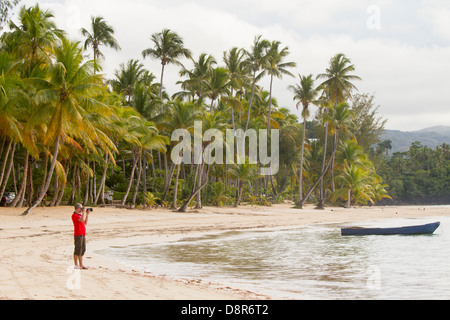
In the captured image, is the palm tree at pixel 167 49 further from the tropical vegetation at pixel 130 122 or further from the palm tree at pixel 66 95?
the palm tree at pixel 66 95

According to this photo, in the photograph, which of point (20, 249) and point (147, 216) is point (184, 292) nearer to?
point (20, 249)

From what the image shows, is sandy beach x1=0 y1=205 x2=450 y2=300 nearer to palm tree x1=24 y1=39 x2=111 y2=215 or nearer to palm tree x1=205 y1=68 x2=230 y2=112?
palm tree x1=24 y1=39 x2=111 y2=215

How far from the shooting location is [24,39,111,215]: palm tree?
20.7 m

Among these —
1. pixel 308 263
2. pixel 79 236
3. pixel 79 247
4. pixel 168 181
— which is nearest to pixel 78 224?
pixel 79 236

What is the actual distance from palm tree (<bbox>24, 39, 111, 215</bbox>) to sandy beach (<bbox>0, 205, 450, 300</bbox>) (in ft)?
12.6

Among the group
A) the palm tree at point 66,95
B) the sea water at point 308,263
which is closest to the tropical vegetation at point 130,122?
the palm tree at point 66,95

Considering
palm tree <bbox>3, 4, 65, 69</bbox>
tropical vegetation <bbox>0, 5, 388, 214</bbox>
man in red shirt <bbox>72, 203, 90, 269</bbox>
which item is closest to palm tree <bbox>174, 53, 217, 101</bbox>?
tropical vegetation <bbox>0, 5, 388, 214</bbox>

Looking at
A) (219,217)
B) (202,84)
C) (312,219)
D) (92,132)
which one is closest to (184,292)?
(92,132)

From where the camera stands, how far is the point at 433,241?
20625 millimetres

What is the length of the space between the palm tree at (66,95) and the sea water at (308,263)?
7.98 m

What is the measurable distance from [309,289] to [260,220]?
2008cm

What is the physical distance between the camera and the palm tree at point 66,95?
20.7 meters

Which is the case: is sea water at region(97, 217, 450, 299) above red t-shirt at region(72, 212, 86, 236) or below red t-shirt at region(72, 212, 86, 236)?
below

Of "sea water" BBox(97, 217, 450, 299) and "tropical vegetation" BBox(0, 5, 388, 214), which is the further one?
"tropical vegetation" BBox(0, 5, 388, 214)
